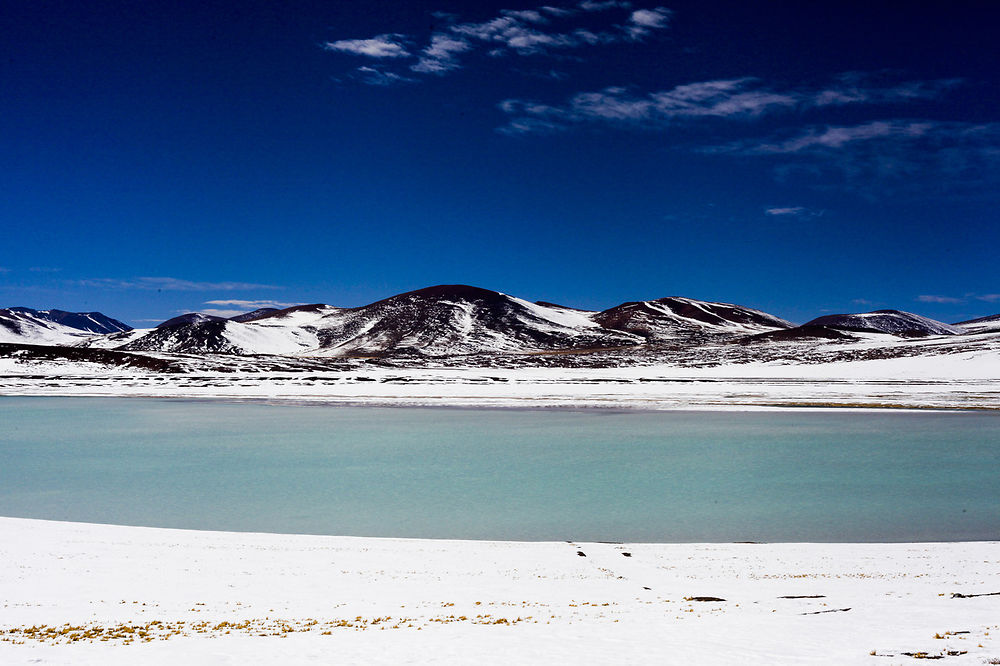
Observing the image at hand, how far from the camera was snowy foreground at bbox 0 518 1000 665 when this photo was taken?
291 inches

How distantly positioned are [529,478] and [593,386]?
40.8 metres

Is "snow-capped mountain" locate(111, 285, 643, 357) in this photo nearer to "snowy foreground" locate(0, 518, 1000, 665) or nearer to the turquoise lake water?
the turquoise lake water

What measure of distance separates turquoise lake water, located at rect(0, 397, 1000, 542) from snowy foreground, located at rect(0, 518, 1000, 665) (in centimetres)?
147

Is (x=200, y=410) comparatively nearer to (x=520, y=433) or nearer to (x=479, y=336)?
(x=520, y=433)

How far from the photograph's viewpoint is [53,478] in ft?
63.6

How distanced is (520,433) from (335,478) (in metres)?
11.1

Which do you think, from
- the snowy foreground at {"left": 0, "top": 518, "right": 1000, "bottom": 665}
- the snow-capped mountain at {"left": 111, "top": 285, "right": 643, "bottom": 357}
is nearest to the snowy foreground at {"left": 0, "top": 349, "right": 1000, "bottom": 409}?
the snowy foreground at {"left": 0, "top": 518, "right": 1000, "bottom": 665}

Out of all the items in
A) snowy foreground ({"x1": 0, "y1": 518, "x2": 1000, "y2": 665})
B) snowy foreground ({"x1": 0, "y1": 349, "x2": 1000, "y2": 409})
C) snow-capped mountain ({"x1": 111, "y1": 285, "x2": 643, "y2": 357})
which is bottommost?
snowy foreground ({"x1": 0, "y1": 518, "x2": 1000, "y2": 665})

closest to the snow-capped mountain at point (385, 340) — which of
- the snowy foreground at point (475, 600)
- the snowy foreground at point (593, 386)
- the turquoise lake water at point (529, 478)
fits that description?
the snowy foreground at point (593, 386)

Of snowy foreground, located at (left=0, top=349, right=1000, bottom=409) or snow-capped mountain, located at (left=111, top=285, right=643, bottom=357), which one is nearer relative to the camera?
snowy foreground, located at (left=0, top=349, right=1000, bottom=409)

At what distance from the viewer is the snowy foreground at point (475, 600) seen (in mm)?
7387

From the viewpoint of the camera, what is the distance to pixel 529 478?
63.3ft

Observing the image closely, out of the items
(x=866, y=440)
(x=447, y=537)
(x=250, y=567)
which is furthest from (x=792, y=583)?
(x=866, y=440)

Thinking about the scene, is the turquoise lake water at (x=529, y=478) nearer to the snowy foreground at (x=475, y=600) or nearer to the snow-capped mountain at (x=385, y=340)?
the snowy foreground at (x=475, y=600)
